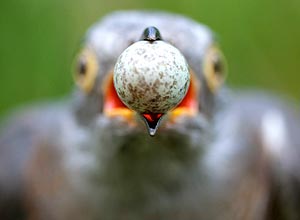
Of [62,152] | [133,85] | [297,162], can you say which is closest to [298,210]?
[297,162]

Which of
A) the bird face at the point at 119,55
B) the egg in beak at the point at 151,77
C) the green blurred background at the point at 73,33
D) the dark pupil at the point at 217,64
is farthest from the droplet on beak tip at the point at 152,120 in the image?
the green blurred background at the point at 73,33

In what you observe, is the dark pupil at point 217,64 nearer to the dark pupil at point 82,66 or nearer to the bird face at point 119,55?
the bird face at point 119,55

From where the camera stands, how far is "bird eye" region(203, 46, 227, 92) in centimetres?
217

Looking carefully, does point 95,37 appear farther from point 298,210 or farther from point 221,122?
point 298,210

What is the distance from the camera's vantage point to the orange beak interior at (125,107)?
1915 millimetres

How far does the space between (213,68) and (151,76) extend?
1.00m

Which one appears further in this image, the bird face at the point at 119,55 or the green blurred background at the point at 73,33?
the green blurred background at the point at 73,33

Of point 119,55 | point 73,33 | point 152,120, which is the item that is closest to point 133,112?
point 119,55

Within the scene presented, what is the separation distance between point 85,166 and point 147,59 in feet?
3.77

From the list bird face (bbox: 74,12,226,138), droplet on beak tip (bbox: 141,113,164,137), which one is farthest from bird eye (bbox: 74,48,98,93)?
droplet on beak tip (bbox: 141,113,164,137)

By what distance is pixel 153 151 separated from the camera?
214 centimetres

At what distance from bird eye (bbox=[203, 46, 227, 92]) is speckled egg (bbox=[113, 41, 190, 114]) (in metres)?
0.91

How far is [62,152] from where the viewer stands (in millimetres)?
2529

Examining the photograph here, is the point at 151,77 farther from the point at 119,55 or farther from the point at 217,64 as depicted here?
the point at 217,64
